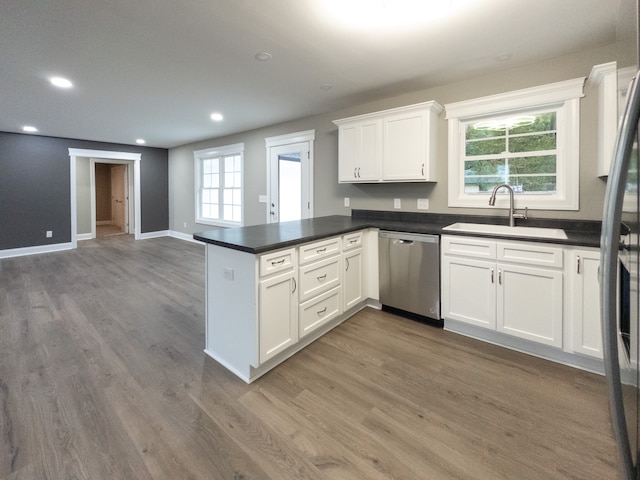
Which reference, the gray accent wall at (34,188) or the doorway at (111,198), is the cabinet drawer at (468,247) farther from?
the doorway at (111,198)

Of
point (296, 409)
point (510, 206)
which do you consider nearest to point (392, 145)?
point (510, 206)

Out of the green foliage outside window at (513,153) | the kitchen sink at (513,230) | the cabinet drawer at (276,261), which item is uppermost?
the green foliage outside window at (513,153)

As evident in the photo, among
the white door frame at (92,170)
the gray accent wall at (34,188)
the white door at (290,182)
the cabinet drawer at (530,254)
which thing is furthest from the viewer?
the white door frame at (92,170)

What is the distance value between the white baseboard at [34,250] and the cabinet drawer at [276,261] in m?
6.58

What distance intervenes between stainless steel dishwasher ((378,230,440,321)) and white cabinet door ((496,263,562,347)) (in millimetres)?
519

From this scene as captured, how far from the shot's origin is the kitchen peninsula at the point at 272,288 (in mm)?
1963

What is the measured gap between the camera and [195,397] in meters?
1.84

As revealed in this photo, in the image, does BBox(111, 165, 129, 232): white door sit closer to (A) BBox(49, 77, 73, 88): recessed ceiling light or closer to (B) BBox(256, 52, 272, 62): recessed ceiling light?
(A) BBox(49, 77, 73, 88): recessed ceiling light

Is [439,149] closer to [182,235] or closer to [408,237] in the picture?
[408,237]

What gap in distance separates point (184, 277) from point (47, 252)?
392cm

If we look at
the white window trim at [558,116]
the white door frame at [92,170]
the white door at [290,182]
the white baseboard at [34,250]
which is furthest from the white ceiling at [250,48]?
the white baseboard at [34,250]

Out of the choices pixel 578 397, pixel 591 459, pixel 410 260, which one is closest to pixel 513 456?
pixel 591 459

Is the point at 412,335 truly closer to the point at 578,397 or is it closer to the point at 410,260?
the point at 410,260

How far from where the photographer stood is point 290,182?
499 centimetres
